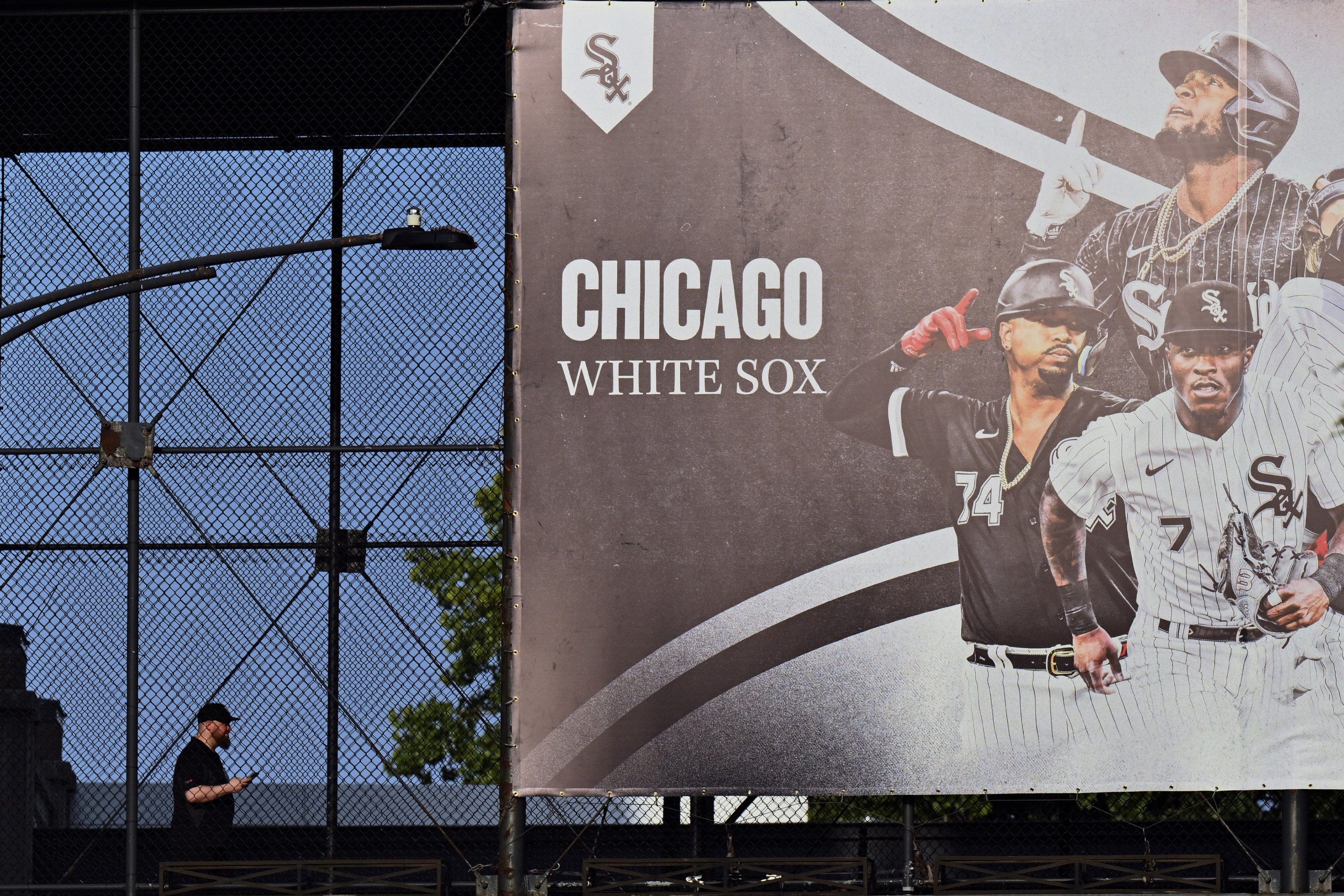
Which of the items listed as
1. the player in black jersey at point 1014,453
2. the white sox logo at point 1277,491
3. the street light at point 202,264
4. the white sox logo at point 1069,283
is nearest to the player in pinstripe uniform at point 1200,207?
the white sox logo at point 1069,283

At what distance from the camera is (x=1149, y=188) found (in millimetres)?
9711

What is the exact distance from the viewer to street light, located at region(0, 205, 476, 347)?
9148 mm

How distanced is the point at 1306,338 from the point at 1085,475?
4.90 ft

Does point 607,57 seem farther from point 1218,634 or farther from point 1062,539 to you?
point 1218,634

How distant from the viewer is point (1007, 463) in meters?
9.62

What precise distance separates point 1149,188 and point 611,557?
3791mm

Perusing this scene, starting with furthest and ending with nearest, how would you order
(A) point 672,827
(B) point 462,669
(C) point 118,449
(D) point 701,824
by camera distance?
(B) point 462,669
(A) point 672,827
(D) point 701,824
(C) point 118,449

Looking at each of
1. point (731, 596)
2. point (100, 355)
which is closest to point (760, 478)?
point (731, 596)

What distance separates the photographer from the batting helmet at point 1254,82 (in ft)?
31.9

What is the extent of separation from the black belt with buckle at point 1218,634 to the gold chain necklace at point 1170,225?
2027mm

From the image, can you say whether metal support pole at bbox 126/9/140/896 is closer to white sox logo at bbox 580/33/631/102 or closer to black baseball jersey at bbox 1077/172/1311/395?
white sox logo at bbox 580/33/631/102

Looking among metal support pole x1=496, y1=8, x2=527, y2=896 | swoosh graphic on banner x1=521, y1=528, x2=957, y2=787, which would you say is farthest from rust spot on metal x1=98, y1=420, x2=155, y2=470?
swoosh graphic on banner x1=521, y1=528, x2=957, y2=787

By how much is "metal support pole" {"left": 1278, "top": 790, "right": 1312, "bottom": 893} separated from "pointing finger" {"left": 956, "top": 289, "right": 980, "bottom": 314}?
10.7ft

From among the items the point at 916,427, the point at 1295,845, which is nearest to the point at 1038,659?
the point at 916,427
